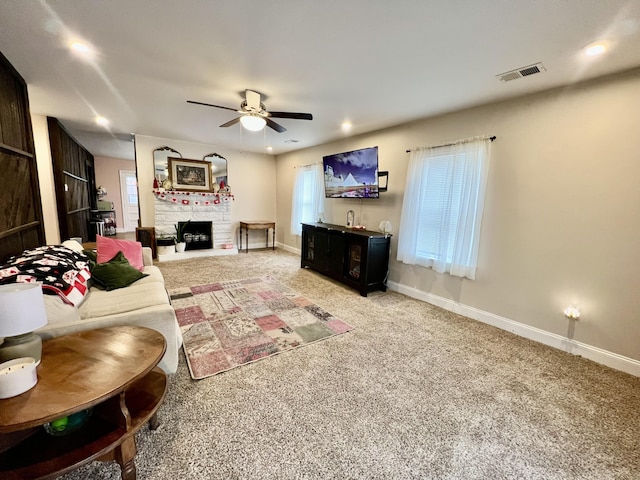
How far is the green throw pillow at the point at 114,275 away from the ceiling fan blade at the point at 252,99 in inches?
81.2

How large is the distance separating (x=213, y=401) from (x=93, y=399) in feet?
2.96

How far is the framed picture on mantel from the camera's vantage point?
555cm

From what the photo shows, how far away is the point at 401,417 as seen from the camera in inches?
66.4

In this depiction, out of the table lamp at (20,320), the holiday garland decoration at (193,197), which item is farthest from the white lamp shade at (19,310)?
the holiday garland decoration at (193,197)

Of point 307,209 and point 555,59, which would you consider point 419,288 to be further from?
point 307,209

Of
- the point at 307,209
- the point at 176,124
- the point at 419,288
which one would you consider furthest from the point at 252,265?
the point at 419,288

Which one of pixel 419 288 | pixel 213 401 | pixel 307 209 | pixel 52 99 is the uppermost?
Result: pixel 52 99

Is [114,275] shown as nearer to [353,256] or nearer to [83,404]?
[83,404]

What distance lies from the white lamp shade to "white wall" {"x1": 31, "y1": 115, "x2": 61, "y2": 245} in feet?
12.0

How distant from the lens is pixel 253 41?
6.26 feet

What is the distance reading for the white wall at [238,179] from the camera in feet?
17.4

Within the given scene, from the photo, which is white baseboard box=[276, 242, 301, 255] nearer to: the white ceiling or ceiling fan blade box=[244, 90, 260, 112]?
the white ceiling

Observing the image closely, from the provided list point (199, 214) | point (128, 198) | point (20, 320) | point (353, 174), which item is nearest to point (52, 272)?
point (20, 320)

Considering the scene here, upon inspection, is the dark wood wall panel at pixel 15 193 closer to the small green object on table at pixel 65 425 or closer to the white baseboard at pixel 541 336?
the small green object on table at pixel 65 425
